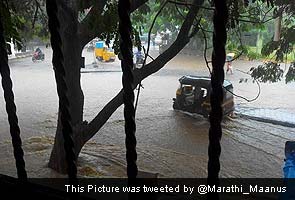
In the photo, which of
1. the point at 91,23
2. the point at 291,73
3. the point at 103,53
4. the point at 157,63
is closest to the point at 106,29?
the point at 91,23

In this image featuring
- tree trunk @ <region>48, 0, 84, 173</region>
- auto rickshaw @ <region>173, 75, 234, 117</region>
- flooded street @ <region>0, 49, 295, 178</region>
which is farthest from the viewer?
auto rickshaw @ <region>173, 75, 234, 117</region>

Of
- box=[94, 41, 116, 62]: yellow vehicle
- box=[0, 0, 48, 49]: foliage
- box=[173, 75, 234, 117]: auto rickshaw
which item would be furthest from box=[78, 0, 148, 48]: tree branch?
box=[173, 75, 234, 117]: auto rickshaw

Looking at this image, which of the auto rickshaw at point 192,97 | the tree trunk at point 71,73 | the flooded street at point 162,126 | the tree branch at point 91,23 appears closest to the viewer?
the tree branch at point 91,23

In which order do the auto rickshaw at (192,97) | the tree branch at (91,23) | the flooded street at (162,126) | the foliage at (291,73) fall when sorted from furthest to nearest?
1. the auto rickshaw at (192,97)
2. the flooded street at (162,126)
3. the foliage at (291,73)
4. the tree branch at (91,23)

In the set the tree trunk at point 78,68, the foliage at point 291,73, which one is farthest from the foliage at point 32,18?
the foliage at point 291,73

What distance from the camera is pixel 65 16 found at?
96.2 inches

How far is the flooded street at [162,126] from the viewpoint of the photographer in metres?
3.22

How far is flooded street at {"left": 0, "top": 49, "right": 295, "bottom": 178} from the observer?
10.6 ft

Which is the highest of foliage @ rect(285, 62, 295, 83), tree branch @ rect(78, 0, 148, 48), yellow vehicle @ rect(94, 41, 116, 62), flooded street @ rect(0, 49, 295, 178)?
tree branch @ rect(78, 0, 148, 48)

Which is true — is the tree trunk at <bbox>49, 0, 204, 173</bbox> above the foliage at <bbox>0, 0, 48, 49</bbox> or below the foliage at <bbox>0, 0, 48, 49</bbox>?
below

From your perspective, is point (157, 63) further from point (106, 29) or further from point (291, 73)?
point (291, 73)

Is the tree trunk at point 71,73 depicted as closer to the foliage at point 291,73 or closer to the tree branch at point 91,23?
the tree branch at point 91,23

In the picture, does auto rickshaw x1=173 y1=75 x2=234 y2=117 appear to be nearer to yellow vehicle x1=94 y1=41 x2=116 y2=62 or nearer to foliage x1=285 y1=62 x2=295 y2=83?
foliage x1=285 y1=62 x2=295 y2=83

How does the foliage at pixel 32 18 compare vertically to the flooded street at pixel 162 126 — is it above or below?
above
